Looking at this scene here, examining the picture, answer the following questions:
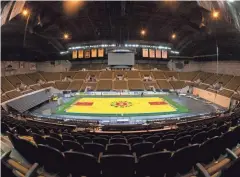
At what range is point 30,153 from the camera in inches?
112

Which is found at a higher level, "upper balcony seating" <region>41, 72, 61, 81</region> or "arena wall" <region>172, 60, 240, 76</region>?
"arena wall" <region>172, 60, 240, 76</region>

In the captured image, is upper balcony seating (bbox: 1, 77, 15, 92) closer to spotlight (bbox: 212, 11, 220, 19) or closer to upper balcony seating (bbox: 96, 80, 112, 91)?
upper balcony seating (bbox: 96, 80, 112, 91)

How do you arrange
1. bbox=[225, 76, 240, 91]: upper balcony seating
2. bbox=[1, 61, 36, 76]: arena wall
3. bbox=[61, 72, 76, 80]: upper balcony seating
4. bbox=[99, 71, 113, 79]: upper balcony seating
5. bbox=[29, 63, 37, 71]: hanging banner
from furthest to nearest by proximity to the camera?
bbox=[61, 72, 76, 80]: upper balcony seating, bbox=[29, 63, 37, 71]: hanging banner, bbox=[99, 71, 113, 79]: upper balcony seating, bbox=[1, 61, 36, 76]: arena wall, bbox=[225, 76, 240, 91]: upper balcony seating

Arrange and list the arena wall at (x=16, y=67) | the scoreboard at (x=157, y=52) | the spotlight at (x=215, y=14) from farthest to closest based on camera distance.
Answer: the arena wall at (x=16, y=67)
the scoreboard at (x=157, y=52)
the spotlight at (x=215, y=14)

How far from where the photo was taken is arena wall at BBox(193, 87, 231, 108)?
17.5 m

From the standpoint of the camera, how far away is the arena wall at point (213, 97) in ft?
57.5

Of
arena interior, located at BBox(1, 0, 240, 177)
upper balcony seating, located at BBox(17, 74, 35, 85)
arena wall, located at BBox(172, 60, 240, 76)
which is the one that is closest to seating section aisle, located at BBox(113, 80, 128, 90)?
arena interior, located at BBox(1, 0, 240, 177)

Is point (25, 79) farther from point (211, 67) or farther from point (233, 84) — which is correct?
point (233, 84)

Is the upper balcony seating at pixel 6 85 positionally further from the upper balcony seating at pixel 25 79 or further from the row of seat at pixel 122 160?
the row of seat at pixel 122 160

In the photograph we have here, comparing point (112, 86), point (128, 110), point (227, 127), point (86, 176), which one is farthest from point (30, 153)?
point (112, 86)

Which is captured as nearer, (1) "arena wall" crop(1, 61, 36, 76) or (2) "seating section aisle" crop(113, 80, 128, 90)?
(1) "arena wall" crop(1, 61, 36, 76)

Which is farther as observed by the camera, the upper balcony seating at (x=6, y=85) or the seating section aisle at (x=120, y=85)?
the seating section aisle at (x=120, y=85)

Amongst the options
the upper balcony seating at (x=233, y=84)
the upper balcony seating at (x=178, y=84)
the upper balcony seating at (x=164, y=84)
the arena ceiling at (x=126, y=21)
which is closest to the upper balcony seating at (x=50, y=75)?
the upper balcony seating at (x=164, y=84)

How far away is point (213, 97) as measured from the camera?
783 inches
